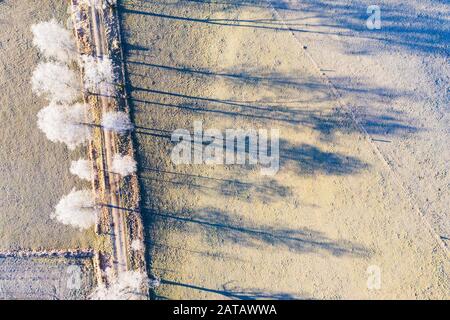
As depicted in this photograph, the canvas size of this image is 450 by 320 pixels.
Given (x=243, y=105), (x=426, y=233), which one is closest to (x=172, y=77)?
(x=243, y=105)

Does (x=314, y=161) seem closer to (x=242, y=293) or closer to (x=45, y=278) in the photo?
(x=242, y=293)

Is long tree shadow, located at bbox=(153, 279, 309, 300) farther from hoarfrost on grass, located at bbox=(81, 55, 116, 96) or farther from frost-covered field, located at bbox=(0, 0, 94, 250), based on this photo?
hoarfrost on grass, located at bbox=(81, 55, 116, 96)

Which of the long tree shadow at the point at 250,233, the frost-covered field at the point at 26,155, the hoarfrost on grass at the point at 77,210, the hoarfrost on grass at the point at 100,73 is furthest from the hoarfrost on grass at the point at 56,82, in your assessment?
the long tree shadow at the point at 250,233

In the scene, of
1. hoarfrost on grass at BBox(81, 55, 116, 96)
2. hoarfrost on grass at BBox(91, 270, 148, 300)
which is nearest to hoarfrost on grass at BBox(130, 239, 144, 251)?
hoarfrost on grass at BBox(91, 270, 148, 300)

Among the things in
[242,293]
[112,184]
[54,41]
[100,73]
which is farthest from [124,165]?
[242,293]

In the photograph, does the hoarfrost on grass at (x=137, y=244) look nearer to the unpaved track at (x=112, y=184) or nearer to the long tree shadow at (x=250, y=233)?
the unpaved track at (x=112, y=184)
